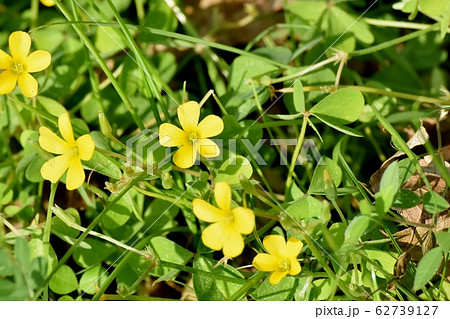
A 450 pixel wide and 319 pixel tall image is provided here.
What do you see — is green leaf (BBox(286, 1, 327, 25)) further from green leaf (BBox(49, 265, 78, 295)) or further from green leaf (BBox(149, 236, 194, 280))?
green leaf (BBox(49, 265, 78, 295))

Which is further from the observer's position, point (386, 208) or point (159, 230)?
point (159, 230)

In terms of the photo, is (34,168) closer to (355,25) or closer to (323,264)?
(323,264)

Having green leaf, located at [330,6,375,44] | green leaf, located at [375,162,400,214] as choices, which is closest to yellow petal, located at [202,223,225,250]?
green leaf, located at [375,162,400,214]

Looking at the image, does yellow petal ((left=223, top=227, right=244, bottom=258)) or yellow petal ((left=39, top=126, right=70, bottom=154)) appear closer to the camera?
yellow petal ((left=223, top=227, right=244, bottom=258))

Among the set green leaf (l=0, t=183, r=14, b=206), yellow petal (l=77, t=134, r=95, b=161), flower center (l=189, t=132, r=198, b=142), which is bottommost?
green leaf (l=0, t=183, r=14, b=206)

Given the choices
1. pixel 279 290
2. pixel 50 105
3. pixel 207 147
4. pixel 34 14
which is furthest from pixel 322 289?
pixel 34 14

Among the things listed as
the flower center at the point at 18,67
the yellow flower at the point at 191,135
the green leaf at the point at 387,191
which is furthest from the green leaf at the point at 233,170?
the flower center at the point at 18,67

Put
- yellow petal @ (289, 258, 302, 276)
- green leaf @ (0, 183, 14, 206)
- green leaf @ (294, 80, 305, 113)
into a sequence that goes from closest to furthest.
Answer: yellow petal @ (289, 258, 302, 276), green leaf @ (294, 80, 305, 113), green leaf @ (0, 183, 14, 206)
